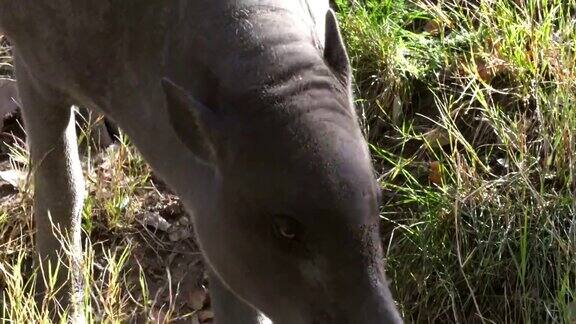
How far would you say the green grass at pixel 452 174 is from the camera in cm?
311

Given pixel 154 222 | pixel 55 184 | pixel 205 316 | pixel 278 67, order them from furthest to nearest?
pixel 154 222, pixel 205 316, pixel 55 184, pixel 278 67

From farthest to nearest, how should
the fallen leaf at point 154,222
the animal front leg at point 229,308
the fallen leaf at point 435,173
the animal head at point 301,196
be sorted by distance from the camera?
the fallen leaf at point 154,222 < the fallen leaf at point 435,173 < the animal front leg at point 229,308 < the animal head at point 301,196

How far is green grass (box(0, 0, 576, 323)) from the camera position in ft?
10.2

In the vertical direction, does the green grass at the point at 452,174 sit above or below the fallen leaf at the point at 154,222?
above

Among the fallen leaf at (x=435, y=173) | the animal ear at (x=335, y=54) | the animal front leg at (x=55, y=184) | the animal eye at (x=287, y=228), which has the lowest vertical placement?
the fallen leaf at (x=435, y=173)

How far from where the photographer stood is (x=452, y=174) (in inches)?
130

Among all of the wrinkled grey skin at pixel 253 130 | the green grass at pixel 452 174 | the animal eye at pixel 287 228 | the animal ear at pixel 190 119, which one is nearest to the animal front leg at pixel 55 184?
the green grass at pixel 452 174

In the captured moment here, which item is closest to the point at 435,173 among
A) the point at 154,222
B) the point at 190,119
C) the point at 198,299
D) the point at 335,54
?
the point at 198,299

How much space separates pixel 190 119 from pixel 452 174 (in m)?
1.48

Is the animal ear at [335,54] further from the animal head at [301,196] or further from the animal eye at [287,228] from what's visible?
the animal eye at [287,228]

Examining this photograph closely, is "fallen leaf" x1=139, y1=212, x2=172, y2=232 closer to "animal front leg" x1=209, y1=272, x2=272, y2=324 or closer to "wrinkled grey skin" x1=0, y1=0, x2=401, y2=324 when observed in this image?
"animal front leg" x1=209, y1=272, x2=272, y2=324

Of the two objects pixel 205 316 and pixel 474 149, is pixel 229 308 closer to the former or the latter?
pixel 205 316

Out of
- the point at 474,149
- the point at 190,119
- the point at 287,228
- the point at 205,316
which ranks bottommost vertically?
the point at 205,316

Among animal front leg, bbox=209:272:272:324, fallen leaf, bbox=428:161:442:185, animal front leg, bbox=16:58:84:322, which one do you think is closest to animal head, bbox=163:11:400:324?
animal front leg, bbox=209:272:272:324
